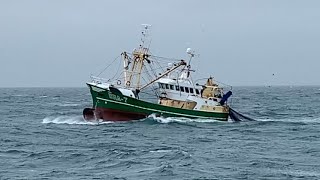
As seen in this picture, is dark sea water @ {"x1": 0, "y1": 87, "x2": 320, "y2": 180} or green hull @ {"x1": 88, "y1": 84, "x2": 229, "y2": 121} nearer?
→ dark sea water @ {"x1": 0, "y1": 87, "x2": 320, "y2": 180}

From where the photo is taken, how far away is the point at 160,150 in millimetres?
38281

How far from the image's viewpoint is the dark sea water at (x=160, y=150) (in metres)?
29.8

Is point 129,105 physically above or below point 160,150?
above

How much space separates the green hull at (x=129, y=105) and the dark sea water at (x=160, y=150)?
2.31ft

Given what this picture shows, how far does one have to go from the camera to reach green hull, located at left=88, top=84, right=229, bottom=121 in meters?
55.3

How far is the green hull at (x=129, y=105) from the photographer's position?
55312mm

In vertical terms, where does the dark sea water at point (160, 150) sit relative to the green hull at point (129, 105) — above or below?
below

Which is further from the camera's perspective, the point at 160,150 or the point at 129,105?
the point at 129,105

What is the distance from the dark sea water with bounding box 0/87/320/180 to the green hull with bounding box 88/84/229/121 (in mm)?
703

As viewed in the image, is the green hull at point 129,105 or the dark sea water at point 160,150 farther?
the green hull at point 129,105

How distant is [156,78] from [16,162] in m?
26.6

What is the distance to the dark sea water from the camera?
2978 centimetres

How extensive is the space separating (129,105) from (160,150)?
1781cm

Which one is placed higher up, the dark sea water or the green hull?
the green hull
